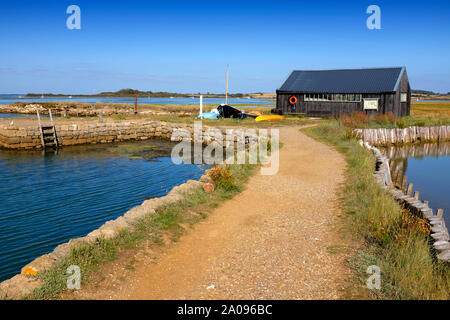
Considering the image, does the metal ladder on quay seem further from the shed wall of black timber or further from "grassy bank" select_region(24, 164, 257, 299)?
the shed wall of black timber

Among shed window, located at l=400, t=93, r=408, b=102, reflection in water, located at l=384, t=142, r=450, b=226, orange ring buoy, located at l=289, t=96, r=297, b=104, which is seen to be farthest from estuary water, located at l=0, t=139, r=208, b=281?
shed window, located at l=400, t=93, r=408, b=102

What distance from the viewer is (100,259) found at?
19.9ft

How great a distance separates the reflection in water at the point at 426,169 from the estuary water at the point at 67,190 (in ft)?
31.9

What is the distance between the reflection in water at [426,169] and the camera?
→ 14.2m

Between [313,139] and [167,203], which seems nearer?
[167,203]

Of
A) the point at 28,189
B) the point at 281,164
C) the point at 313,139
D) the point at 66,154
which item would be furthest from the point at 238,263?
the point at 66,154

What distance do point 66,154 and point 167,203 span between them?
16755mm

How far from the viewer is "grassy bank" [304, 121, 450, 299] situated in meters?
5.03

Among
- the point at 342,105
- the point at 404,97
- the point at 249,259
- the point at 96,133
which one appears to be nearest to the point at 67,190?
the point at 249,259

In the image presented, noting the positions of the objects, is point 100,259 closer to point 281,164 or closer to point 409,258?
point 409,258

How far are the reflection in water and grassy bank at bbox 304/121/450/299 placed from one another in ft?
11.8

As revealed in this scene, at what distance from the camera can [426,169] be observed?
19.8 metres

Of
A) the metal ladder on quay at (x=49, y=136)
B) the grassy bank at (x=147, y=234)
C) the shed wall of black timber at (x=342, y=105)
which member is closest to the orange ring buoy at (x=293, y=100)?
the shed wall of black timber at (x=342, y=105)
